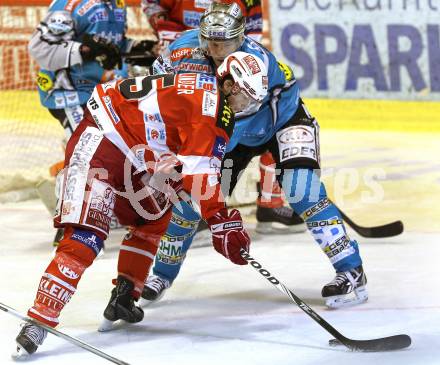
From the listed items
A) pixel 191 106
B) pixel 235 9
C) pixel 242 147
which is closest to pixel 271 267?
pixel 242 147

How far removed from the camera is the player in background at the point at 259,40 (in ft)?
19.4

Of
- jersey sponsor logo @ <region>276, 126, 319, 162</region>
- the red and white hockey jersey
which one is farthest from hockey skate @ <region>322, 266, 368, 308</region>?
the red and white hockey jersey

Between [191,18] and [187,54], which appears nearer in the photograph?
[187,54]

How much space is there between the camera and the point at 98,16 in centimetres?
567

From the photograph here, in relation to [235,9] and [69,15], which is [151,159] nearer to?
[235,9]

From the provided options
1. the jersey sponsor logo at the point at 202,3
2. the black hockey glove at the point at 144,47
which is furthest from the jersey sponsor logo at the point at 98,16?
the jersey sponsor logo at the point at 202,3

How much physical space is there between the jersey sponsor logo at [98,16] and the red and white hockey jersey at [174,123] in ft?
5.51

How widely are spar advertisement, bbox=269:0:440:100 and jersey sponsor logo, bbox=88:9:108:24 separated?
283cm

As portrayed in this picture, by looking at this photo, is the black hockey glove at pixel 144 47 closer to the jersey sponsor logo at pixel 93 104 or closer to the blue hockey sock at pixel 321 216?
the blue hockey sock at pixel 321 216

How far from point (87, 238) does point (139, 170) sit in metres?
0.34

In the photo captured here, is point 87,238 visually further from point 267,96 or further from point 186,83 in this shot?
point 267,96

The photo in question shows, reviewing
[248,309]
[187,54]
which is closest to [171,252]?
[248,309]

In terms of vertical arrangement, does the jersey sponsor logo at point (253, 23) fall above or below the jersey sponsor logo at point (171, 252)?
above

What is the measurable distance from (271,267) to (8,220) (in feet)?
5.71
